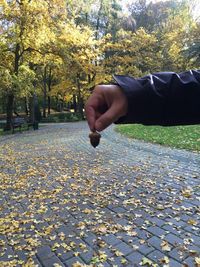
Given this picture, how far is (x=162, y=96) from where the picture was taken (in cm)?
107

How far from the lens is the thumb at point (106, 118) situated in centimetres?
104

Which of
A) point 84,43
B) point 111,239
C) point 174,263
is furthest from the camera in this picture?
point 84,43

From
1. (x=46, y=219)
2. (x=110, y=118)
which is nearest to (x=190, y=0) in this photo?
(x=46, y=219)

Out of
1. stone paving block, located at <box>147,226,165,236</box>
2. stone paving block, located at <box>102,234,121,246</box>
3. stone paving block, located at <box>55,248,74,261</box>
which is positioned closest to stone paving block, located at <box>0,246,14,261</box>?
stone paving block, located at <box>55,248,74,261</box>

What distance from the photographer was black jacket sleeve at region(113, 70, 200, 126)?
1062mm

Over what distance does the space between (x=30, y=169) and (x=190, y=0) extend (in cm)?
3872

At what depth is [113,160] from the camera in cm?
927

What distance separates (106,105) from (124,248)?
3081 millimetres

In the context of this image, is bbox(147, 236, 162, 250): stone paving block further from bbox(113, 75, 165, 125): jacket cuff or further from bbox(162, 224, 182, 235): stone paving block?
bbox(113, 75, 165, 125): jacket cuff

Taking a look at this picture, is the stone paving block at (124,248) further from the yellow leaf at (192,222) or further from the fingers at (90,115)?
the fingers at (90,115)

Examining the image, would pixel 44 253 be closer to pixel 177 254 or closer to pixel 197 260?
pixel 177 254

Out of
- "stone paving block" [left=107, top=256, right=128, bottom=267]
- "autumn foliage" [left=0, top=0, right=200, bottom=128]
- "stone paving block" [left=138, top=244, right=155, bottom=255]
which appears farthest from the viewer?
"autumn foliage" [left=0, top=0, right=200, bottom=128]

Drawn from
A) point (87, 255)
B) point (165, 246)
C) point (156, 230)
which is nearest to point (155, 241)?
point (165, 246)

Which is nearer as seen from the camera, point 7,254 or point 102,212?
point 7,254
